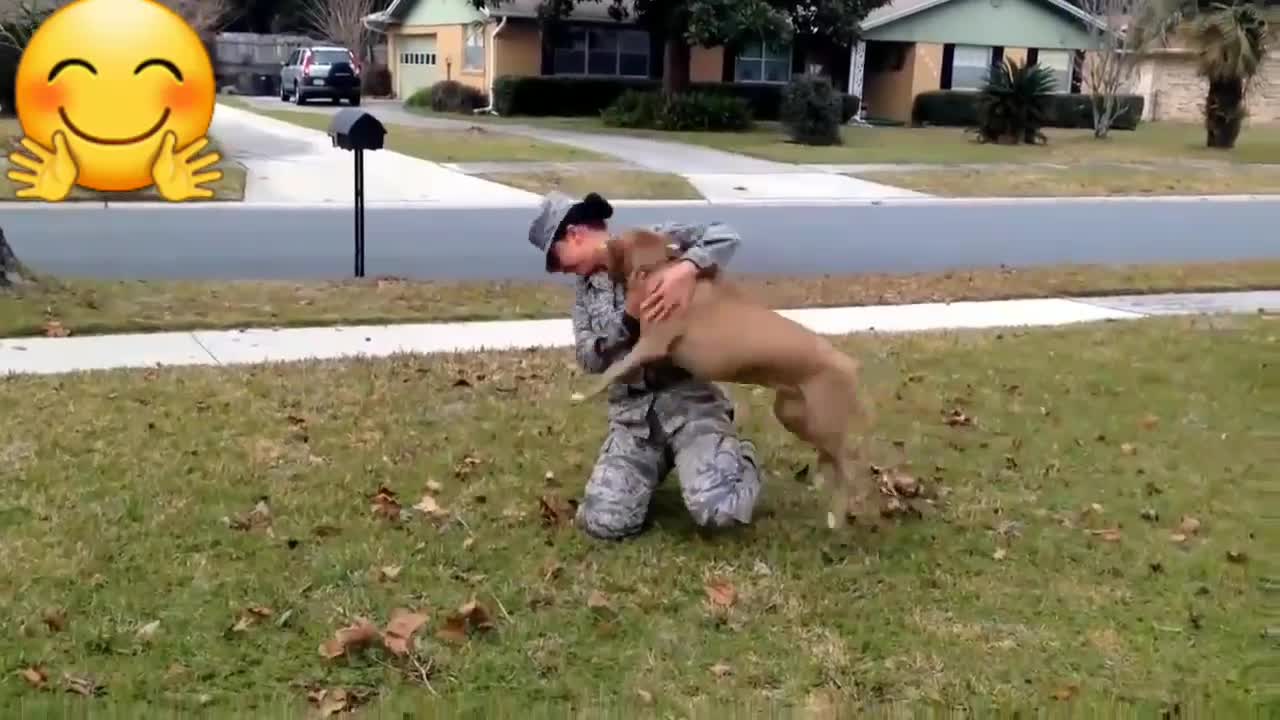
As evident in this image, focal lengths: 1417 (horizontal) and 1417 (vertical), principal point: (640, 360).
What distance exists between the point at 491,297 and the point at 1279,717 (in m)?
7.30

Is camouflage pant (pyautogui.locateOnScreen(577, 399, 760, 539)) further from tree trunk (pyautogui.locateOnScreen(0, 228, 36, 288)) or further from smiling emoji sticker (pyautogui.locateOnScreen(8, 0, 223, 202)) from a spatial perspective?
tree trunk (pyautogui.locateOnScreen(0, 228, 36, 288))

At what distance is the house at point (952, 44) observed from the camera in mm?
39250

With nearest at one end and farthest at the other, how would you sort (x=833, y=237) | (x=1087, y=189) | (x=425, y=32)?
1. (x=833, y=237)
2. (x=1087, y=189)
3. (x=425, y=32)

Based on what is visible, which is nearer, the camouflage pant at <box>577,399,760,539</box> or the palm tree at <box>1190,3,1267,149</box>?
the camouflage pant at <box>577,399,760,539</box>

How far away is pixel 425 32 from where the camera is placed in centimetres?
4459

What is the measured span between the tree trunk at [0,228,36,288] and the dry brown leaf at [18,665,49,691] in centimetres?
596

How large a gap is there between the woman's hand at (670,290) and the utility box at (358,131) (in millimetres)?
5888

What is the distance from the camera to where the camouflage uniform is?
5.04 metres

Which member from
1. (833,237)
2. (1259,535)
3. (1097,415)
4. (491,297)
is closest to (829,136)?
(833,237)

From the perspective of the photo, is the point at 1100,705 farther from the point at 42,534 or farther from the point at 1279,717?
the point at 42,534

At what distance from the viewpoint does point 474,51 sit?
4006cm

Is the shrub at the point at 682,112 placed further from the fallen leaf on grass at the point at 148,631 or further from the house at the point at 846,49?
the fallen leaf on grass at the point at 148,631

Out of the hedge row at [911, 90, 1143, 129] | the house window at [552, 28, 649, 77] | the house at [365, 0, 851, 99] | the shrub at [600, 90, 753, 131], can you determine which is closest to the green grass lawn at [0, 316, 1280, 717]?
the shrub at [600, 90, 753, 131]

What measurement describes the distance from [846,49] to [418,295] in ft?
98.0
